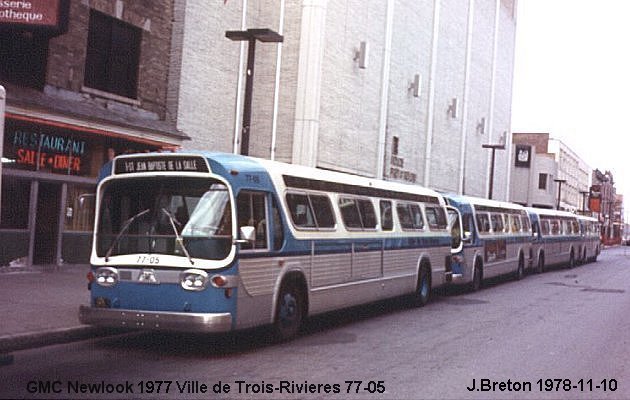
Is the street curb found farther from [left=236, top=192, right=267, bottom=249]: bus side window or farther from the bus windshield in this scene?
[left=236, top=192, right=267, bottom=249]: bus side window

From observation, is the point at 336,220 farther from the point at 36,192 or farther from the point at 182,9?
the point at 182,9

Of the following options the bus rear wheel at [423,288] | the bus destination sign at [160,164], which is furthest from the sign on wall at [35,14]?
the bus rear wheel at [423,288]

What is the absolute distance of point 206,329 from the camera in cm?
937

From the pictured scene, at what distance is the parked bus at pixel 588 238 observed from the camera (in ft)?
136

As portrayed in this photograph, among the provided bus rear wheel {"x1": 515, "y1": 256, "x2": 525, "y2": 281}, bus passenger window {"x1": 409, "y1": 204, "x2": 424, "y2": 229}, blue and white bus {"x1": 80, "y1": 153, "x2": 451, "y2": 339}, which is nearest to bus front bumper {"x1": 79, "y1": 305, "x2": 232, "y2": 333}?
blue and white bus {"x1": 80, "y1": 153, "x2": 451, "y2": 339}

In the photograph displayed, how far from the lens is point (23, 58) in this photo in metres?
16.7

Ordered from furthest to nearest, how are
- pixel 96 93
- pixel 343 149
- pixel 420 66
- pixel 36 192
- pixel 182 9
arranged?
1. pixel 420 66
2. pixel 343 149
3. pixel 182 9
4. pixel 96 93
5. pixel 36 192

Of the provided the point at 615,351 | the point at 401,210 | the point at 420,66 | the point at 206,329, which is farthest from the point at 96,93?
the point at 420,66

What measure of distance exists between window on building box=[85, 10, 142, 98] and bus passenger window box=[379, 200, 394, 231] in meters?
8.34

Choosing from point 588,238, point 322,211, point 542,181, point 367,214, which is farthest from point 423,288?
point 542,181

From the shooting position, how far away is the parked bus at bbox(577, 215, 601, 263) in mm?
41469

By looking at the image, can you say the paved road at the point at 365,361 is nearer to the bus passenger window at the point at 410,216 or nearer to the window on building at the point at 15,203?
the bus passenger window at the point at 410,216

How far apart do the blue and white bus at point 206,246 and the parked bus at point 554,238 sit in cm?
1974

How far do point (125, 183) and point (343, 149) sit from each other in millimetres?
20443
